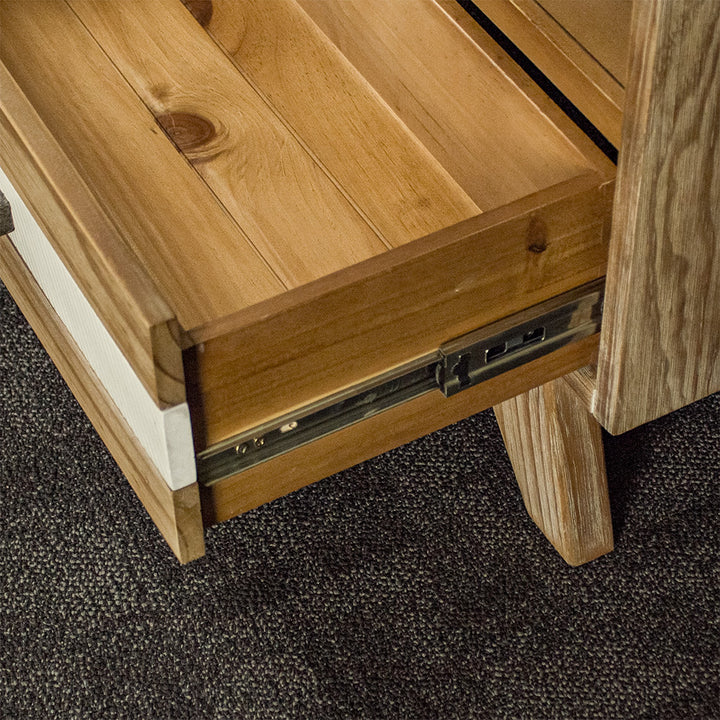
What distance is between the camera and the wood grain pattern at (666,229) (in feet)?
1.96

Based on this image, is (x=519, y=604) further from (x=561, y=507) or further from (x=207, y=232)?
(x=207, y=232)

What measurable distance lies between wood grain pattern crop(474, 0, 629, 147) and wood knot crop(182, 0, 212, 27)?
20 cm

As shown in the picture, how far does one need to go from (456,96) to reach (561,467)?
339mm

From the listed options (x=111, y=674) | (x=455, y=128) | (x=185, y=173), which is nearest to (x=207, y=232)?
(x=185, y=173)

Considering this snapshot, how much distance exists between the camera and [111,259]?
23.5 inches

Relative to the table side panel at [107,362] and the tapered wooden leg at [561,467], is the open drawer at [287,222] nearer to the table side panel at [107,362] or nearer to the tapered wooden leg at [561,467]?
the table side panel at [107,362]

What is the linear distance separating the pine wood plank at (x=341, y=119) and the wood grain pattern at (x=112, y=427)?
0.66ft

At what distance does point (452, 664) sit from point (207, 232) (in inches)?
17.5

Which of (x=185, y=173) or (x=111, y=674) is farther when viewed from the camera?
(x=111, y=674)

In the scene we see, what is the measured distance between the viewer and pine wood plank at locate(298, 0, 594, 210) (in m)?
0.73

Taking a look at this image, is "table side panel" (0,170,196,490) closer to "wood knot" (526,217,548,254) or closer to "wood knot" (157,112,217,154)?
"wood knot" (157,112,217,154)

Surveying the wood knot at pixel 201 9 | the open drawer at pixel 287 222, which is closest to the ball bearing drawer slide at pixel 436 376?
the open drawer at pixel 287 222

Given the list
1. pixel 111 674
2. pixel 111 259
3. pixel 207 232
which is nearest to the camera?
pixel 111 259

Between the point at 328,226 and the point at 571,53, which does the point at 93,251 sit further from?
the point at 571,53
